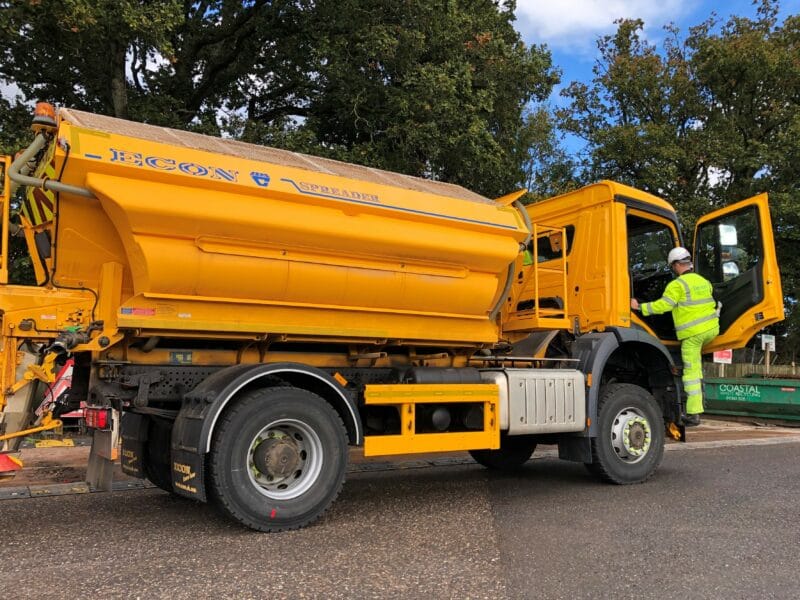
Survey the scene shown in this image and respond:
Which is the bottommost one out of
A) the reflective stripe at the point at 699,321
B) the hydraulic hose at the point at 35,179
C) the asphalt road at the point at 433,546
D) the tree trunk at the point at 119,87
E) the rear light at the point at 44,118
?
the asphalt road at the point at 433,546

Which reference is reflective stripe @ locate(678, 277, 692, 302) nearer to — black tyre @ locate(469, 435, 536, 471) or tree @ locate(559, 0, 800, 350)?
black tyre @ locate(469, 435, 536, 471)

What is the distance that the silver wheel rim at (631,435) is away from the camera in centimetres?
680

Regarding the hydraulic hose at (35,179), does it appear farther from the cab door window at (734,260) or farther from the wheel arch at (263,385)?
the cab door window at (734,260)

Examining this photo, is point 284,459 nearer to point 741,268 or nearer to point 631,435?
point 631,435

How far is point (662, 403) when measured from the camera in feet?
24.3

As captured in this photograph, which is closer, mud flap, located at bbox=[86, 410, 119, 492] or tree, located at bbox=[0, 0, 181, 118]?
mud flap, located at bbox=[86, 410, 119, 492]

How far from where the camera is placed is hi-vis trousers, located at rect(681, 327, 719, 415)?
23.7 ft

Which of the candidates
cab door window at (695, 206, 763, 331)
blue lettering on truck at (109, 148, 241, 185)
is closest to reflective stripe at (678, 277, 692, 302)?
cab door window at (695, 206, 763, 331)

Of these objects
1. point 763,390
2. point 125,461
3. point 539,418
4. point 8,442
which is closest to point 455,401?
point 539,418

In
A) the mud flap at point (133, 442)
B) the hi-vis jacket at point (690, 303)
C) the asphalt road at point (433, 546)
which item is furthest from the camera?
the hi-vis jacket at point (690, 303)

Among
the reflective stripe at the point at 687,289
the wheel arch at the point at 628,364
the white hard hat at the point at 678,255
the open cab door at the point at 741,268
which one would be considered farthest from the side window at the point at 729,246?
the wheel arch at the point at 628,364

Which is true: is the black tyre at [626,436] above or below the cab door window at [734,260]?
below

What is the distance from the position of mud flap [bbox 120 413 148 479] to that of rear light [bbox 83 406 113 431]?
18.6 inches

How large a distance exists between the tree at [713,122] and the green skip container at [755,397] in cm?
490
